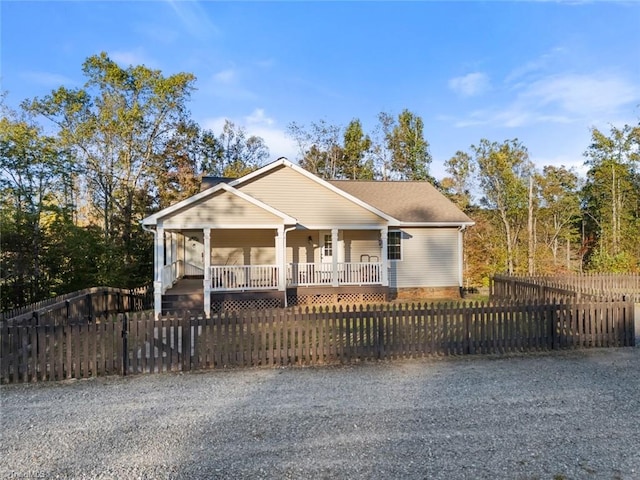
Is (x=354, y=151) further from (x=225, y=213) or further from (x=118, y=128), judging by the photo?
(x=225, y=213)

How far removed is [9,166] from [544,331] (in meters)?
22.9

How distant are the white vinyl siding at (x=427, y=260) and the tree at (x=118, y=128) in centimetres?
1379

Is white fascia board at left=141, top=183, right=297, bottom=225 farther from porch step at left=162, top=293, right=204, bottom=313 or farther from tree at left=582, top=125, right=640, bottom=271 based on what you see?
tree at left=582, top=125, right=640, bottom=271

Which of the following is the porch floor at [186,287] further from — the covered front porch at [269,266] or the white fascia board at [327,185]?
the white fascia board at [327,185]

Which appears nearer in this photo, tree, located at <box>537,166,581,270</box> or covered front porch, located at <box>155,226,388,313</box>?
covered front porch, located at <box>155,226,388,313</box>

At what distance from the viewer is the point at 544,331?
7.57 meters

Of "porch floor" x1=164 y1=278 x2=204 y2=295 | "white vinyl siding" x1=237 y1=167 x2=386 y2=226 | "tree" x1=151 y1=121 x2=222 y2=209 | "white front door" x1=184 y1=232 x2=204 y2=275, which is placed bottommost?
"porch floor" x1=164 y1=278 x2=204 y2=295

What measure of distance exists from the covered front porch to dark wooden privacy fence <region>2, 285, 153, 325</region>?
6.02 feet

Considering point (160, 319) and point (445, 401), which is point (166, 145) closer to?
point (160, 319)

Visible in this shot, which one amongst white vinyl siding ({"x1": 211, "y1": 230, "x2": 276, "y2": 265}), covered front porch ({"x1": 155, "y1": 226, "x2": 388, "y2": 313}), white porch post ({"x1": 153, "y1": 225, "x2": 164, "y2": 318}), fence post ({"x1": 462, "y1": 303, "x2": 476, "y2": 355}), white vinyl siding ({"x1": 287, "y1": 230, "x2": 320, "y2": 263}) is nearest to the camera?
fence post ({"x1": 462, "y1": 303, "x2": 476, "y2": 355})

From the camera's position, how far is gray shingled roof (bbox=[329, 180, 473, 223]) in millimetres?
17328

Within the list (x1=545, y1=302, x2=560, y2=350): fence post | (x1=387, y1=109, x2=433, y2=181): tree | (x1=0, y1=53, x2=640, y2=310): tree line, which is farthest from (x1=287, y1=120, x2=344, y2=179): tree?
(x1=545, y1=302, x2=560, y2=350): fence post

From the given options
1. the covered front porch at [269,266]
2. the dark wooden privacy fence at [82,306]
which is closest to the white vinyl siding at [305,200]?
the covered front porch at [269,266]

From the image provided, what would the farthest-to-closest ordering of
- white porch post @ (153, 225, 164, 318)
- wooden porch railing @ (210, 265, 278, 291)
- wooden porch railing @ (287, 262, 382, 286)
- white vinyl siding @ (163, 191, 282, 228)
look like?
wooden porch railing @ (287, 262, 382, 286)
wooden porch railing @ (210, 265, 278, 291)
white vinyl siding @ (163, 191, 282, 228)
white porch post @ (153, 225, 164, 318)
